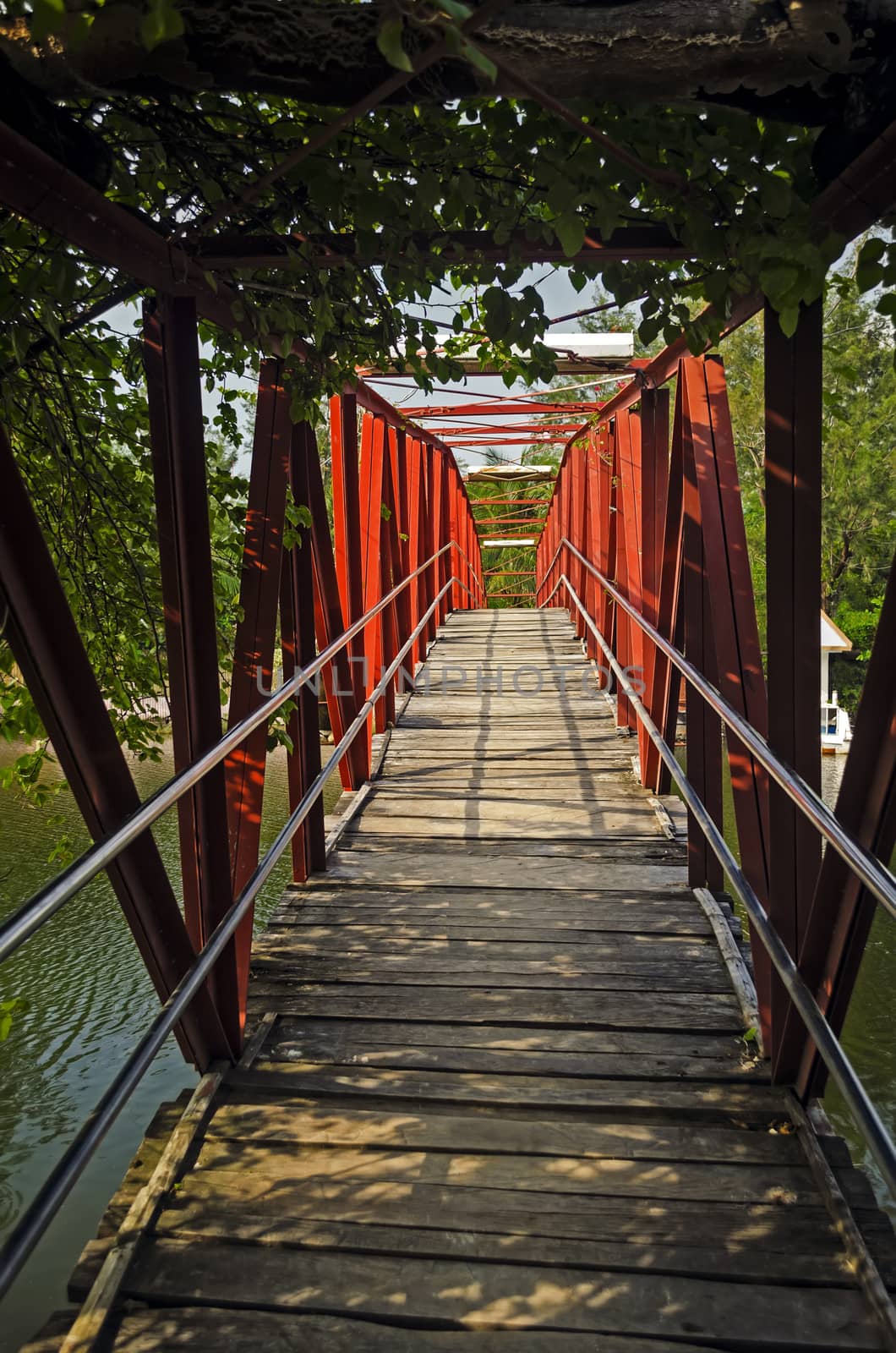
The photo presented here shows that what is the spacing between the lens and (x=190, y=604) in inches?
85.7

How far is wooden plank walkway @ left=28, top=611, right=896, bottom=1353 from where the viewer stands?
158cm

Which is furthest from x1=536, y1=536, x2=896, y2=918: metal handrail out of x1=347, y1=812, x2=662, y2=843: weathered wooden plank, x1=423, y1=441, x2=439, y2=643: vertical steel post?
x1=423, y1=441, x2=439, y2=643: vertical steel post

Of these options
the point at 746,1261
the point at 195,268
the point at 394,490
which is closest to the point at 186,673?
the point at 195,268

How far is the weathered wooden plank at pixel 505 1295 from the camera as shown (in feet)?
5.05

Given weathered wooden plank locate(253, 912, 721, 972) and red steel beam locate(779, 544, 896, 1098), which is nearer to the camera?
red steel beam locate(779, 544, 896, 1098)

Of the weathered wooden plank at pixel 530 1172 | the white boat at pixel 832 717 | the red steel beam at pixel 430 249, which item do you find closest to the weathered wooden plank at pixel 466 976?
the weathered wooden plank at pixel 530 1172

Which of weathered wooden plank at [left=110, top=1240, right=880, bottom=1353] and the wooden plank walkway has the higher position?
the wooden plank walkway

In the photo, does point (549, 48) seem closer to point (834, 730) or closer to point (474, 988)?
point (474, 988)

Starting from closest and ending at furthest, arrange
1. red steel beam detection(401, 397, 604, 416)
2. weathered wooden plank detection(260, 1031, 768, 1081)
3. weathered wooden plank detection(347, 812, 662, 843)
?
weathered wooden plank detection(260, 1031, 768, 1081) → weathered wooden plank detection(347, 812, 662, 843) → red steel beam detection(401, 397, 604, 416)

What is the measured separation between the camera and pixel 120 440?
3020 mm

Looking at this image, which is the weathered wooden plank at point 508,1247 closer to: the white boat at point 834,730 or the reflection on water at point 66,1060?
the reflection on water at point 66,1060

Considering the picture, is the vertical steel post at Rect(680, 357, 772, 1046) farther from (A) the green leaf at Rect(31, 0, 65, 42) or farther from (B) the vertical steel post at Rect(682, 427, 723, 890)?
(A) the green leaf at Rect(31, 0, 65, 42)

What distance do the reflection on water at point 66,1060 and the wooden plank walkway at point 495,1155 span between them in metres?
0.64

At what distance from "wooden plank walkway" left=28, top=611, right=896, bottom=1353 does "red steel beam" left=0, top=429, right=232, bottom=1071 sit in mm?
481
